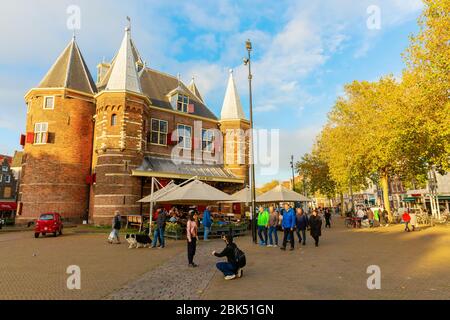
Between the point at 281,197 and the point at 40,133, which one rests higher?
the point at 40,133

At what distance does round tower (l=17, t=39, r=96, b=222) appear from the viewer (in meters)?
25.1

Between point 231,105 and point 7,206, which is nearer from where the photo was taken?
point 231,105

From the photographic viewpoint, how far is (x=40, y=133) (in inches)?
1019

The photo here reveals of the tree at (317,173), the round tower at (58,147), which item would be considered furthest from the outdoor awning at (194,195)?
Result: the tree at (317,173)

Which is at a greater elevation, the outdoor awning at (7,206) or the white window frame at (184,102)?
the white window frame at (184,102)

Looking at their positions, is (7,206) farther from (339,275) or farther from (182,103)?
(339,275)

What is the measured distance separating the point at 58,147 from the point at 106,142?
5448 millimetres

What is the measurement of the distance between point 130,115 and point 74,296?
65.9 ft

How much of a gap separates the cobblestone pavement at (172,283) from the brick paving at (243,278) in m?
0.02

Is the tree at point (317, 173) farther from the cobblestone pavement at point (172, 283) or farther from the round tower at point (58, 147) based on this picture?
the cobblestone pavement at point (172, 283)

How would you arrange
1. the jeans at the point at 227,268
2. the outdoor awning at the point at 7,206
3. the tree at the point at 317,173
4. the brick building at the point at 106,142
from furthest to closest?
the outdoor awning at the point at 7,206 → the tree at the point at 317,173 → the brick building at the point at 106,142 → the jeans at the point at 227,268

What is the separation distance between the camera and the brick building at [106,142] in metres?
23.6

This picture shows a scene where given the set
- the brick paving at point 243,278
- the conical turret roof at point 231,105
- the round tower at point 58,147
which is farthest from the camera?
the conical turret roof at point 231,105

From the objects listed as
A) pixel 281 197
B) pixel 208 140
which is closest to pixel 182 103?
pixel 208 140
